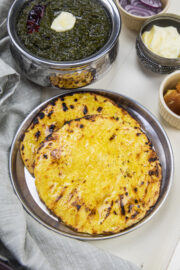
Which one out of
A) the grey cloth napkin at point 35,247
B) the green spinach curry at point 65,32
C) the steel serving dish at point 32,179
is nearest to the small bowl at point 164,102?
the steel serving dish at point 32,179

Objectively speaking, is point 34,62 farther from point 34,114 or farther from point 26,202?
point 26,202

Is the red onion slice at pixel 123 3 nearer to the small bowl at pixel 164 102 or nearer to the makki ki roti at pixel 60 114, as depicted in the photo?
the small bowl at pixel 164 102

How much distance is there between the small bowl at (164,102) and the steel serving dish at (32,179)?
0.09 metres

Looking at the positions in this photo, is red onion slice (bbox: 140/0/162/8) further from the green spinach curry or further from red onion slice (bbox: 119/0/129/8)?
the green spinach curry

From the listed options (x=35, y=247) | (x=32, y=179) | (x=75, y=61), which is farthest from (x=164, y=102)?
(x=35, y=247)

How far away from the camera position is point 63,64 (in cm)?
Result: 253

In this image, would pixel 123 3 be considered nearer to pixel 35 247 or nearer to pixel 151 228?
pixel 151 228

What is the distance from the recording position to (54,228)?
232 centimetres

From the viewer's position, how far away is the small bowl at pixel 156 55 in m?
2.72

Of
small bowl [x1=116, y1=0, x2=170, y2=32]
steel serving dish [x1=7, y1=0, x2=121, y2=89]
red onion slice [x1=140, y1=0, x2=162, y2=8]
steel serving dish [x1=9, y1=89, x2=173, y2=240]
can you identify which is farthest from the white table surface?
red onion slice [x1=140, y1=0, x2=162, y2=8]

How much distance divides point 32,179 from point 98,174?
1.80 ft

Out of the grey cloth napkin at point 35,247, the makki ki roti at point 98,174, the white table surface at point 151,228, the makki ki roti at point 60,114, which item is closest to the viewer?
the grey cloth napkin at point 35,247

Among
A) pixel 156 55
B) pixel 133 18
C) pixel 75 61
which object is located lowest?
pixel 156 55

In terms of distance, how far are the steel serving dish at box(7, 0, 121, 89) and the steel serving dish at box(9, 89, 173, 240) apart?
0.16 metres
